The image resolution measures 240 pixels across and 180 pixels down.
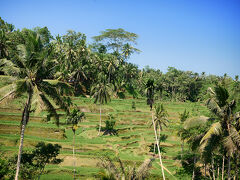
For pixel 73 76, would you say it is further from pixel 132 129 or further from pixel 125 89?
pixel 132 129

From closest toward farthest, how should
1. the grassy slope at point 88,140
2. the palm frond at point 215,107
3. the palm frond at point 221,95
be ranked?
the palm frond at point 221,95 → the palm frond at point 215,107 → the grassy slope at point 88,140

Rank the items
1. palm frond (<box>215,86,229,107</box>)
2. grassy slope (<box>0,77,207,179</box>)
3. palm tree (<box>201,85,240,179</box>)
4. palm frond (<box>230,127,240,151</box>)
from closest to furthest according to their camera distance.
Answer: palm frond (<box>230,127,240,151</box>) → palm tree (<box>201,85,240,179</box>) → palm frond (<box>215,86,229,107</box>) → grassy slope (<box>0,77,207,179</box>)

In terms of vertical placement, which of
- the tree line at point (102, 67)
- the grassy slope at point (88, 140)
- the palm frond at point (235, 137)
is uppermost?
the tree line at point (102, 67)

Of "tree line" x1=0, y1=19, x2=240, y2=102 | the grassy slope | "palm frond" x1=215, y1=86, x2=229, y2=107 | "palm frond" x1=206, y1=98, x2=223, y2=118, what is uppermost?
"tree line" x1=0, y1=19, x2=240, y2=102

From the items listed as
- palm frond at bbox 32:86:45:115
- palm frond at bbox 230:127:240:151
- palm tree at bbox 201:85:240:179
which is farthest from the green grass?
palm frond at bbox 230:127:240:151

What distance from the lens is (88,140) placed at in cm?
3253

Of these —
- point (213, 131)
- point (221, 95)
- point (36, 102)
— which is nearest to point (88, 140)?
point (36, 102)

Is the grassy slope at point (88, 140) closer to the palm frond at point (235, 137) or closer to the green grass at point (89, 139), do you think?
the green grass at point (89, 139)

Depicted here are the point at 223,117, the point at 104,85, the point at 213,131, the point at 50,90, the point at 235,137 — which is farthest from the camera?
the point at 104,85

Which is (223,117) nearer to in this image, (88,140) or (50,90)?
(50,90)

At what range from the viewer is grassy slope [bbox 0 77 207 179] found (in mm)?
25391

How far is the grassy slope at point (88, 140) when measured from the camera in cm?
2539

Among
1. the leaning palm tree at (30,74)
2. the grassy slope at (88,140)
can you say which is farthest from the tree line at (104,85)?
the grassy slope at (88,140)

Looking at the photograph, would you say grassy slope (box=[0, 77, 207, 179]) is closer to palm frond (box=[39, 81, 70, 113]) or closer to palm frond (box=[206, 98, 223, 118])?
palm frond (box=[39, 81, 70, 113])
